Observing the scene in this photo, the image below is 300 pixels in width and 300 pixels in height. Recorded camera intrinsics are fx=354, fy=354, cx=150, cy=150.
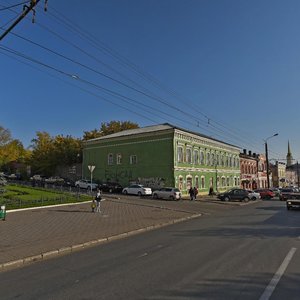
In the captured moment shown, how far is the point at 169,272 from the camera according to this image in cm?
839

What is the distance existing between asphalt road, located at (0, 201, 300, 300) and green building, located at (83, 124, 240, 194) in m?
33.9

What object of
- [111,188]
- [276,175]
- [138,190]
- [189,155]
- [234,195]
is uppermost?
[276,175]

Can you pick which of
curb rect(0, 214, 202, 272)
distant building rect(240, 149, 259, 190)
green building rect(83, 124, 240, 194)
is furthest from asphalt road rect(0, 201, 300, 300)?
distant building rect(240, 149, 259, 190)

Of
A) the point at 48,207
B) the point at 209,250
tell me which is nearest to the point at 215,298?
the point at 209,250

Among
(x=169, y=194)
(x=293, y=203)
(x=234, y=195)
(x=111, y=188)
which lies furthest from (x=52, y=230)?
(x=111, y=188)

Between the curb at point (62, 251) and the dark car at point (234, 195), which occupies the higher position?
the dark car at point (234, 195)

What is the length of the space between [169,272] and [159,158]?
129ft

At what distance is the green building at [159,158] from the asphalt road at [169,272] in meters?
Result: 33.9

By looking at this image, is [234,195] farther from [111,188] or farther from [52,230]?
[52,230]

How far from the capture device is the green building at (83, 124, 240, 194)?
47219 mm

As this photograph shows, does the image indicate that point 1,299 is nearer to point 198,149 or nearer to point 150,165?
point 150,165

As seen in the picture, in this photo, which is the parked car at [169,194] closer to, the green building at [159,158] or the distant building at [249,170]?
the green building at [159,158]

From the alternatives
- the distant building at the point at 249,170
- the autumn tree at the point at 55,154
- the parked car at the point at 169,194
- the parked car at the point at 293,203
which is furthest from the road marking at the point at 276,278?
the distant building at the point at 249,170

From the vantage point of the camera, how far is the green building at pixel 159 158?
47219mm
